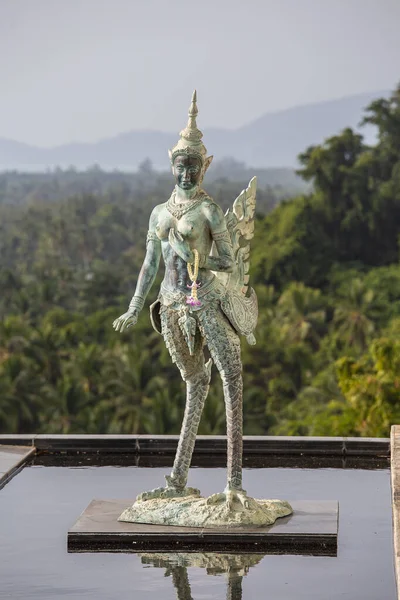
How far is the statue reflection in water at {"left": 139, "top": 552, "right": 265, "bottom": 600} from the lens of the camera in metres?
7.19

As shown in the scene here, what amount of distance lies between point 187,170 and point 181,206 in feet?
0.69

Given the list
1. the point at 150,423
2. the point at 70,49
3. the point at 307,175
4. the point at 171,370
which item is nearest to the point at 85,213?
the point at 70,49

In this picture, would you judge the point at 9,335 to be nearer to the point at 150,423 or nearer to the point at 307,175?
the point at 150,423

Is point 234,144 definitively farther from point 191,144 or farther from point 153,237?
point 191,144

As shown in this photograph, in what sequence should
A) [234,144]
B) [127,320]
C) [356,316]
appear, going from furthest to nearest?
1. [234,144]
2. [356,316]
3. [127,320]

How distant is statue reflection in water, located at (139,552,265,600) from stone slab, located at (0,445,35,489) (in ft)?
7.45

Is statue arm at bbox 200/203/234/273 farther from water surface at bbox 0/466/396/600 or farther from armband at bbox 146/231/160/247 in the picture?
water surface at bbox 0/466/396/600

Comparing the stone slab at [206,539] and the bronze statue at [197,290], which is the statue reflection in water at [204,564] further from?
the bronze statue at [197,290]

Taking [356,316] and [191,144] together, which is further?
[356,316]

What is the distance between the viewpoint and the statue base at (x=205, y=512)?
8141 mm

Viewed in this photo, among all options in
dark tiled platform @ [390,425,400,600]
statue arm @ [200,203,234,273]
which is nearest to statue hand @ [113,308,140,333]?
statue arm @ [200,203,234,273]

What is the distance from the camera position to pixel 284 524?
8242 mm

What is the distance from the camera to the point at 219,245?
8031 millimetres

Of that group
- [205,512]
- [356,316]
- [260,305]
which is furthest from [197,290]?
[260,305]
